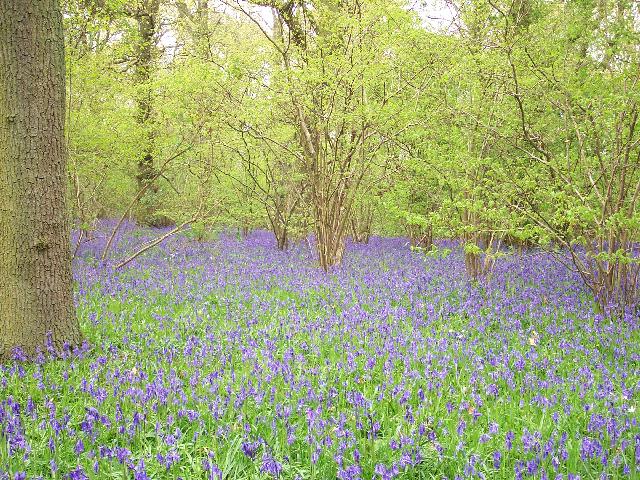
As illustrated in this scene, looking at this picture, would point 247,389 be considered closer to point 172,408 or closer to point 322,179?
point 172,408

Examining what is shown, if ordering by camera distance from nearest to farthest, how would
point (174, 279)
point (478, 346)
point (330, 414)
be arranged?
point (330, 414) < point (478, 346) < point (174, 279)

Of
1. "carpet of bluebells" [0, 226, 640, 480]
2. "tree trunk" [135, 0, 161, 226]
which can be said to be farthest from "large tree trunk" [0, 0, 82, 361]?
"tree trunk" [135, 0, 161, 226]

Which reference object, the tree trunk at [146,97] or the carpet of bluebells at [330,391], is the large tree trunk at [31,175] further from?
the tree trunk at [146,97]

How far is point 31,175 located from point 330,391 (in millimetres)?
2858

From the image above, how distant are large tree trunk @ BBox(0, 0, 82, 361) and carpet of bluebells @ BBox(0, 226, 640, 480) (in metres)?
0.40

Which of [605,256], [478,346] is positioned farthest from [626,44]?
[478,346]

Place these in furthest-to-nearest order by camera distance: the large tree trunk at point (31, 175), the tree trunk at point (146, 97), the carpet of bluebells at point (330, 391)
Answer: the tree trunk at point (146, 97)
the large tree trunk at point (31, 175)
the carpet of bluebells at point (330, 391)

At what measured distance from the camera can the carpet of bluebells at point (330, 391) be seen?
9.15 ft

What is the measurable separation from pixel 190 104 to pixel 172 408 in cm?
700

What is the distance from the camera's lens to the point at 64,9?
29.2 ft

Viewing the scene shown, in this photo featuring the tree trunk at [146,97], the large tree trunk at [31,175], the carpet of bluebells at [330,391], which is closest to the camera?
the carpet of bluebells at [330,391]

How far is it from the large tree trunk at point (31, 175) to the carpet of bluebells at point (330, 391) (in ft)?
1.31

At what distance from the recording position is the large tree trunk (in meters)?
4.12

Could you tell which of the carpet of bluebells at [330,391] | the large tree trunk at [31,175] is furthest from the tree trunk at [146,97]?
the large tree trunk at [31,175]
